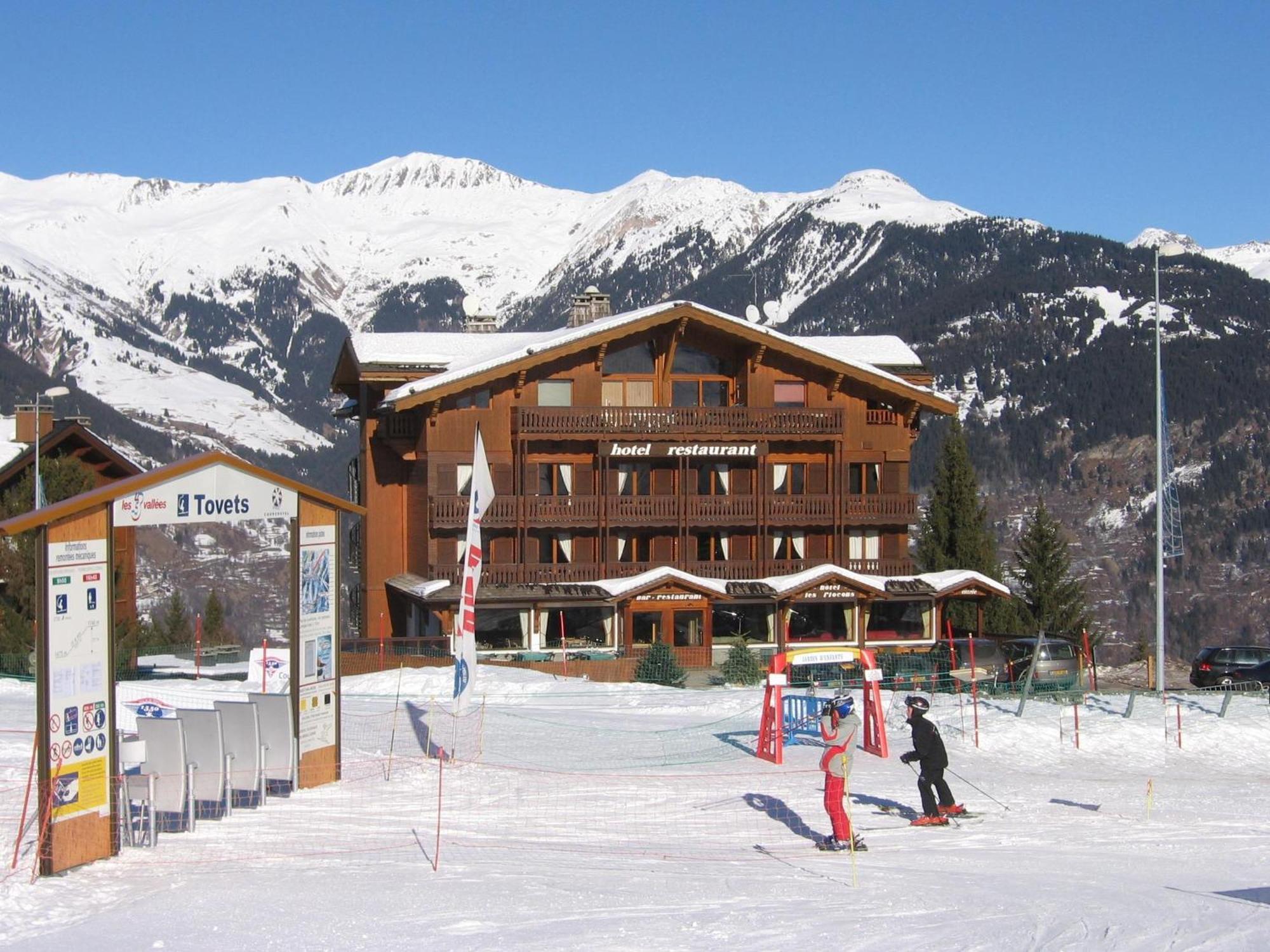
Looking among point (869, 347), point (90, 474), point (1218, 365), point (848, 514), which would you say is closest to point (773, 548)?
point (848, 514)

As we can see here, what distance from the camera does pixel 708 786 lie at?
19.1 m

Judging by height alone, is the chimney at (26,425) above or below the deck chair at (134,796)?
above

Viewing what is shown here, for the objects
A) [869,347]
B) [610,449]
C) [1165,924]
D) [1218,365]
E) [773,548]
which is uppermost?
[1218,365]

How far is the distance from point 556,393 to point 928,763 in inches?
1056

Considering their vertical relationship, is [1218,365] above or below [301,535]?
above

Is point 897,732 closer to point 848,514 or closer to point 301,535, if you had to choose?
point 301,535

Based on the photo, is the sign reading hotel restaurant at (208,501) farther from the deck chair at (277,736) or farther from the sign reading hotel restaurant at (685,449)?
the sign reading hotel restaurant at (685,449)

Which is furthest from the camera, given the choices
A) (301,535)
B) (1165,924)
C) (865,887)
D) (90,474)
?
(90,474)

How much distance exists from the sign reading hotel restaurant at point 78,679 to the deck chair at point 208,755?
1776 millimetres

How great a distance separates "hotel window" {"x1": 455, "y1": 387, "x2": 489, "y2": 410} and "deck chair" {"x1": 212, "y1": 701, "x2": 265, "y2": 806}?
24937mm

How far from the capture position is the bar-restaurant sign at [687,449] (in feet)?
138

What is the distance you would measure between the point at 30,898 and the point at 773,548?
32.1 m

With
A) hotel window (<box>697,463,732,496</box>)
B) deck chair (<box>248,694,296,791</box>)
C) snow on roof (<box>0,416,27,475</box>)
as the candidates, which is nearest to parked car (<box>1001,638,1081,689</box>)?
hotel window (<box>697,463,732,496</box>)

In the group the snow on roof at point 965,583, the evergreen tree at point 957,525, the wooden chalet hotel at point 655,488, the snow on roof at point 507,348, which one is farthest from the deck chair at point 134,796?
the evergreen tree at point 957,525
